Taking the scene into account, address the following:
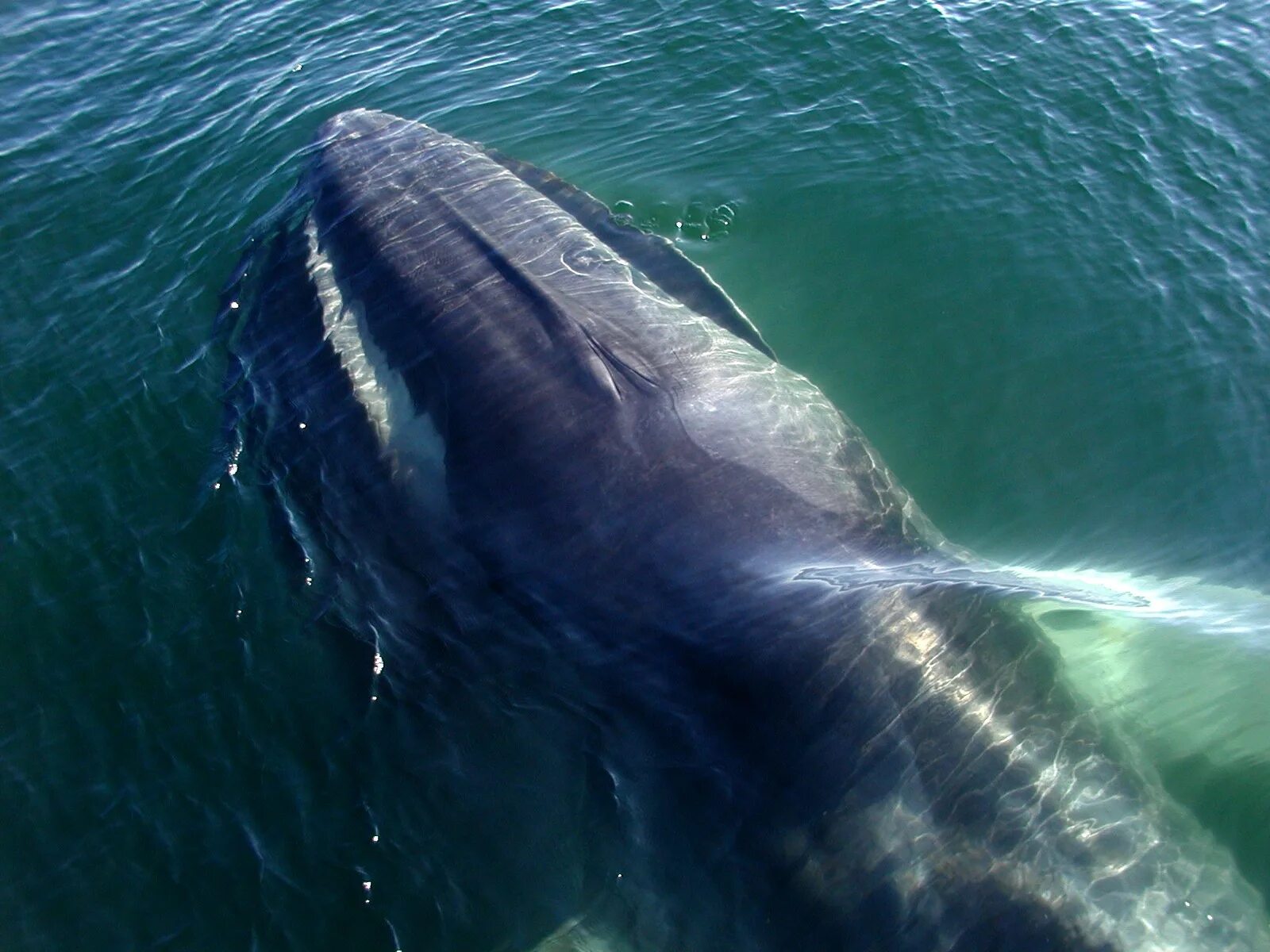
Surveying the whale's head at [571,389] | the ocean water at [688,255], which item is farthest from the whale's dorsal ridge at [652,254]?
the ocean water at [688,255]

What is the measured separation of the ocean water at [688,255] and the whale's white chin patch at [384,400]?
4.92 feet

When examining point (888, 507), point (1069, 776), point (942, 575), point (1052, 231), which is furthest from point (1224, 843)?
point (1052, 231)

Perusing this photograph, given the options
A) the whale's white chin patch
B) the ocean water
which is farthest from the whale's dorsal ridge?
the whale's white chin patch

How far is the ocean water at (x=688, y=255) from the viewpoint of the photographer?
26.0 feet

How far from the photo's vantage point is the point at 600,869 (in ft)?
24.5

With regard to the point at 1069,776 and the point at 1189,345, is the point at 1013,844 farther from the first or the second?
the point at 1189,345

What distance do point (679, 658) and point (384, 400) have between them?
4.28m

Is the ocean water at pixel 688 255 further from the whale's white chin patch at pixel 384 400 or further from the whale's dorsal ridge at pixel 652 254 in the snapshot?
the whale's white chin patch at pixel 384 400

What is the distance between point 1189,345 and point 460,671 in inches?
351

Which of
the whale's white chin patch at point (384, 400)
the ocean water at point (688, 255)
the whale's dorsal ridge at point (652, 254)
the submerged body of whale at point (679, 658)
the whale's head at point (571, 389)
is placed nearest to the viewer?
the submerged body of whale at point (679, 658)

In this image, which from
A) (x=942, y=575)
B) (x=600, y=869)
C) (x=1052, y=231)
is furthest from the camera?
(x=1052, y=231)

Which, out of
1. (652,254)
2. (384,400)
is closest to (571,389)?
(384,400)

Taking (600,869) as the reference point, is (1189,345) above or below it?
above

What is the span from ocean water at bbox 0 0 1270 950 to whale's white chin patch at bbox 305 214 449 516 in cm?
150
